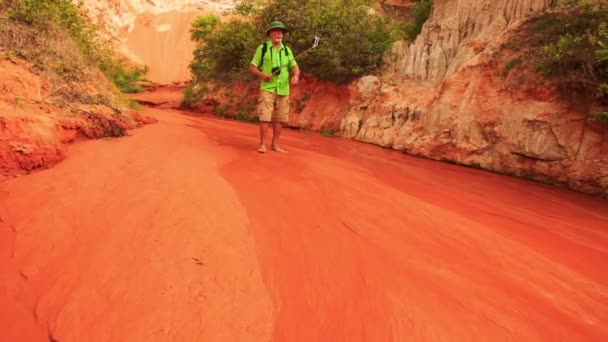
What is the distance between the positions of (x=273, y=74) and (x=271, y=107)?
0.41 metres

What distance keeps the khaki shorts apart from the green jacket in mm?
76

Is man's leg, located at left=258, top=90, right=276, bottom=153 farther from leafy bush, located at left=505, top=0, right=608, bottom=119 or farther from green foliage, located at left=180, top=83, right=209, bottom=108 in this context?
green foliage, located at left=180, top=83, right=209, bottom=108

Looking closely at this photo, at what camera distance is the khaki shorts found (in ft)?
13.4

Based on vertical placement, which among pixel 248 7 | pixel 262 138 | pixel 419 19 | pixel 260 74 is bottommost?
pixel 262 138

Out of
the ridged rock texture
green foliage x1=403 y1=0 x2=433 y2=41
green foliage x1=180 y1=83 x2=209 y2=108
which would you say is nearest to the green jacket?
the ridged rock texture

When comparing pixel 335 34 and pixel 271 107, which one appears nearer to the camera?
pixel 271 107

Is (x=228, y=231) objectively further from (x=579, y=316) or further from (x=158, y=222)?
(x=579, y=316)

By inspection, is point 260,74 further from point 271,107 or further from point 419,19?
point 419,19

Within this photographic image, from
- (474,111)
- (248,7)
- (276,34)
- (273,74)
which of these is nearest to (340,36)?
(474,111)

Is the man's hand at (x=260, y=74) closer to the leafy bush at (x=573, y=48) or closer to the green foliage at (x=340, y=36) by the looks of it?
the leafy bush at (x=573, y=48)

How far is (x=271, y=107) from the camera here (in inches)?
163

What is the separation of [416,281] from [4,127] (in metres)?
2.99

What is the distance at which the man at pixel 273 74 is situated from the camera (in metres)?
3.96

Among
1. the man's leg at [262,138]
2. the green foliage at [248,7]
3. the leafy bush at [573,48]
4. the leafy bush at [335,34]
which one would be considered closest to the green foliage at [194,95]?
the green foliage at [248,7]
